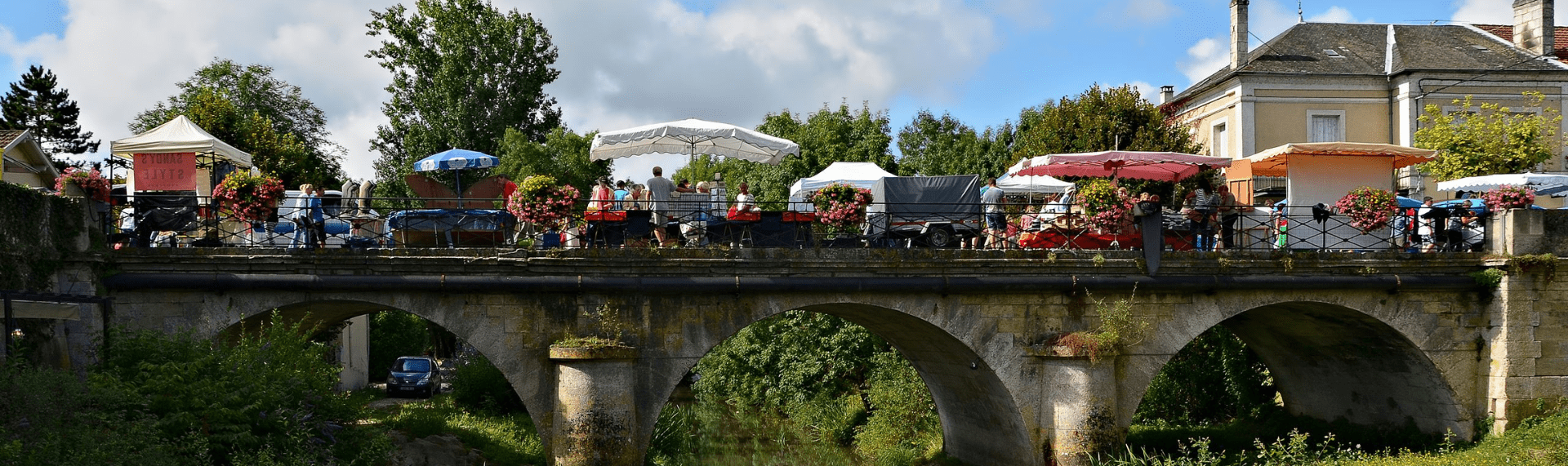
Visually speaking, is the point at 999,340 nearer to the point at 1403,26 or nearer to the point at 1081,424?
the point at 1081,424

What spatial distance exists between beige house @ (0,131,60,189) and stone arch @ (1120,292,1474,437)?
22.2 meters

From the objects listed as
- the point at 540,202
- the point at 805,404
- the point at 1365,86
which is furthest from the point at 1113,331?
the point at 1365,86

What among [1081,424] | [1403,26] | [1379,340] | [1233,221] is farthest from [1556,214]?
[1403,26]

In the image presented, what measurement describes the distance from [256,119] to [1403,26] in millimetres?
30768

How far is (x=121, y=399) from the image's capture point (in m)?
10.6

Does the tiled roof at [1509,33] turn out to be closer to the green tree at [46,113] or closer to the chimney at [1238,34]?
the chimney at [1238,34]

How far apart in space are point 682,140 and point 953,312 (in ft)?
14.9

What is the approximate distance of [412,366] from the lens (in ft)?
91.4

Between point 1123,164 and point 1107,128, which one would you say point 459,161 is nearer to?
point 1123,164

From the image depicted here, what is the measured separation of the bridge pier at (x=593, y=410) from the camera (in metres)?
12.8

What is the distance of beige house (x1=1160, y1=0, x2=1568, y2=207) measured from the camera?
27.6 metres

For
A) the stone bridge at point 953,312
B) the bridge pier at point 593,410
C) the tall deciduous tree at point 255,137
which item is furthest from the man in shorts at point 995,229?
the tall deciduous tree at point 255,137

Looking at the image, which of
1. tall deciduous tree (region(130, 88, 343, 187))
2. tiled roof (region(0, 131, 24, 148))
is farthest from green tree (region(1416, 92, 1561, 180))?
tiled roof (region(0, 131, 24, 148))

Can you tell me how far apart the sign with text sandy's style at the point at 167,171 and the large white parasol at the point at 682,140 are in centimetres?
553
